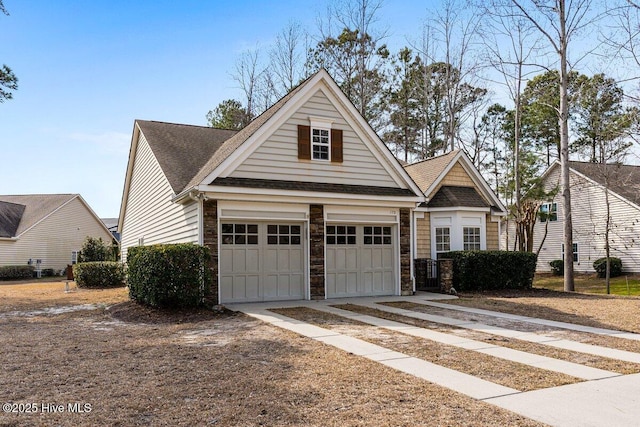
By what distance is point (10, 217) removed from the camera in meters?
38.1

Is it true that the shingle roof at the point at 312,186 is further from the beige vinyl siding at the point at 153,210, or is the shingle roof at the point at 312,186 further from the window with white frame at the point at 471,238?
the window with white frame at the point at 471,238

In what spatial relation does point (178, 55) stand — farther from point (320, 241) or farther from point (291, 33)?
point (291, 33)

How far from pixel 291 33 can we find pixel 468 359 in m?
27.7

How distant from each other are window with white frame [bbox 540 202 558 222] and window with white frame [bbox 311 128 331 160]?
2112cm

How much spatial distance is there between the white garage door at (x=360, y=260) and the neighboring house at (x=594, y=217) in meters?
17.2

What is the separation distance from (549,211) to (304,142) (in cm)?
2417

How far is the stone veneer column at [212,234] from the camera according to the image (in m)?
12.9

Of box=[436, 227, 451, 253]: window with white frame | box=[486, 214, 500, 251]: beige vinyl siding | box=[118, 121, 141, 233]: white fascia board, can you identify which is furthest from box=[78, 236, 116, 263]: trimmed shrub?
box=[486, 214, 500, 251]: beige vinyl siding

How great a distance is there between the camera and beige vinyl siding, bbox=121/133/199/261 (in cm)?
1426

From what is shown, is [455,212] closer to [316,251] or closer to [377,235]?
[377,235]

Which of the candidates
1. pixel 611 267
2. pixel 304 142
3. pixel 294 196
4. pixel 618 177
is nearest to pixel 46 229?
pixel 304 142

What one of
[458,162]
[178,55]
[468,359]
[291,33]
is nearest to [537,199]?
[458,162]

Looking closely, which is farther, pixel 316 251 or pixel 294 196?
pixel 316 251

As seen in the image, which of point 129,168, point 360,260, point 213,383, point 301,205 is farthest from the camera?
point 129,168
